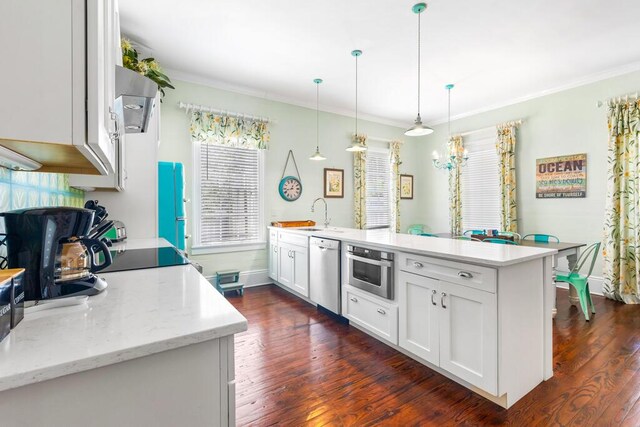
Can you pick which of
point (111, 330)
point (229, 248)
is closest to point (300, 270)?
point (229, 248)

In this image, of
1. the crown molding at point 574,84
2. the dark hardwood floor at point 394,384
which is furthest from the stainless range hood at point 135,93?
the crown molding at point 574,84

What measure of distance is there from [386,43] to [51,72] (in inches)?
126

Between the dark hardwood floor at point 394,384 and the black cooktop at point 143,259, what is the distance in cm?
98

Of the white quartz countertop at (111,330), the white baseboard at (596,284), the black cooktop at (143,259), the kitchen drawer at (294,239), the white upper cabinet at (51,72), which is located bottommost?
the white baseboard at (596,284)

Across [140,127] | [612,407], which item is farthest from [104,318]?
[612,407]

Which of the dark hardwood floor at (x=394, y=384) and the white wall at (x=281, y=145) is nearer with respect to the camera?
the dark hardwood floor at (x=394, y=384)

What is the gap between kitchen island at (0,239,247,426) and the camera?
565 mm

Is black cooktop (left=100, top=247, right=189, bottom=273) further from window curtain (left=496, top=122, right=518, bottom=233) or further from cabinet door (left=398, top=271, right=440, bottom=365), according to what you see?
window curtain (left=496, top=122, right=518, bottom=233)

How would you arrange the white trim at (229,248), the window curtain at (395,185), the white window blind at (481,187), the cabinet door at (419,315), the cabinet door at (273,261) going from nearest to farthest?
the cabinet door at (419,315), the white trim at (229,248), the cabinet door at (273,261), the white window blind at (481,187), the window curtain at (395,185)

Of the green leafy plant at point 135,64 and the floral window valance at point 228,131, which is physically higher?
the green leafy plant at point 135,64

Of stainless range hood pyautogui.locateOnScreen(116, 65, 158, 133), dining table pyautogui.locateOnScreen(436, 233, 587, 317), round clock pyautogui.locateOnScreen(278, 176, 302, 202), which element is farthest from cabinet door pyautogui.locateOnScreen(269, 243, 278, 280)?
dining table pyautogui.locateOnScreen(436, 233, 587, 317)

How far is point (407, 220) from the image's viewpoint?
618 cm

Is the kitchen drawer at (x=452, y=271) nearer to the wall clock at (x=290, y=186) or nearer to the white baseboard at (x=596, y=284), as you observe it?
the wall clock at (x=290, y=186)

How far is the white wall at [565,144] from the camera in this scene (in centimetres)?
384
